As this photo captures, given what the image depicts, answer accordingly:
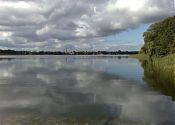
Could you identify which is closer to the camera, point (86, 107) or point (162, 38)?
point (86, 107)

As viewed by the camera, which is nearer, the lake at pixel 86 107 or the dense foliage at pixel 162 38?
the lake at pixel 86 107

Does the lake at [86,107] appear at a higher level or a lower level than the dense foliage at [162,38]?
lower

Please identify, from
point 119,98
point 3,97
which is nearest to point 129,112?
point 119,98

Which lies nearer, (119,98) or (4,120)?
(4,120)

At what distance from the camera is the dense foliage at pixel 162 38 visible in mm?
69562

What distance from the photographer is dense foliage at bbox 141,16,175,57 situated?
6956 centimetres

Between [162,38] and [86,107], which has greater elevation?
[162,38]

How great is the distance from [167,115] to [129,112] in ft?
7.14

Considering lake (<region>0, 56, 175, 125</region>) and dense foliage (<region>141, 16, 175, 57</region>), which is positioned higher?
dense foliage (<region>141, 16, 175, 57</region>)

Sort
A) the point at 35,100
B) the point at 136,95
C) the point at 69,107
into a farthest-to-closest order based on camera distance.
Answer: the point at 136,95
the point at 35,100
the point at 69,107

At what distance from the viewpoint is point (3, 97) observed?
25125mm

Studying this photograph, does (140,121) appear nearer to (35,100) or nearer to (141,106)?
(141,106)

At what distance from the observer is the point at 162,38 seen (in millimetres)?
72062

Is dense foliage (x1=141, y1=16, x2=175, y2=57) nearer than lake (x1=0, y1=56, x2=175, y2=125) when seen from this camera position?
No
